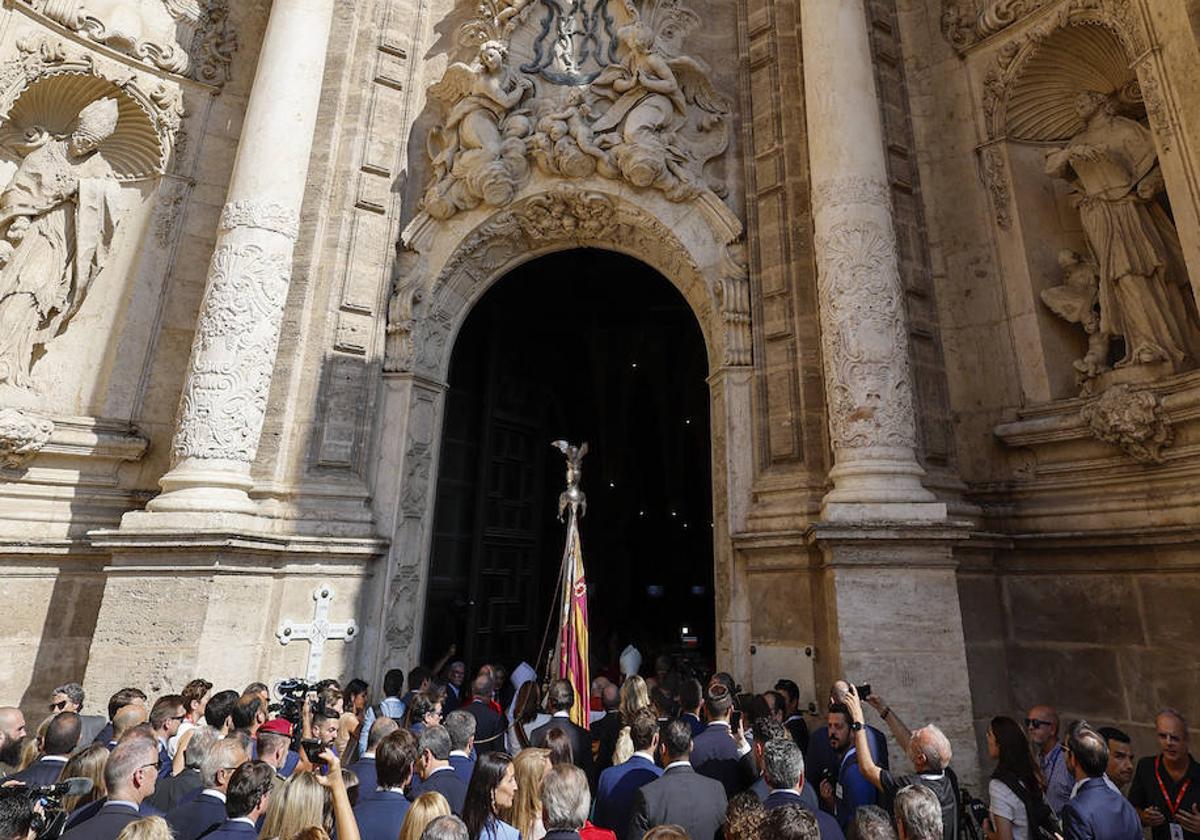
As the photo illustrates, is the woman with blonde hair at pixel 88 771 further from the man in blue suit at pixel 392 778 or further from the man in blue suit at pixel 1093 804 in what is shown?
the man in blue suit at pixel 1093 804

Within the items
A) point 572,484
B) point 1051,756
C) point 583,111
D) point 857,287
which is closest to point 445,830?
point 1051,756

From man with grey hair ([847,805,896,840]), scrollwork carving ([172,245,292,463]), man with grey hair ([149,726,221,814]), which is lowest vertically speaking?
man with grey hair ([149,726,221,814])

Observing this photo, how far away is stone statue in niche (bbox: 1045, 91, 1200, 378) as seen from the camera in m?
6.46

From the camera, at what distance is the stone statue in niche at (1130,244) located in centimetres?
646

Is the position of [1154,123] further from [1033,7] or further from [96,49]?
[96,49]

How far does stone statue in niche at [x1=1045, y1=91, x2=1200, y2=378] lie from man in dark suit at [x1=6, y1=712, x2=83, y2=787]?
28.8 feet

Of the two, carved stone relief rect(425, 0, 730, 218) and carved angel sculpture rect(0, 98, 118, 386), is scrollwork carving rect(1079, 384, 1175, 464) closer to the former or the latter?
carved stone relief rect(425, 0, 730, 218)

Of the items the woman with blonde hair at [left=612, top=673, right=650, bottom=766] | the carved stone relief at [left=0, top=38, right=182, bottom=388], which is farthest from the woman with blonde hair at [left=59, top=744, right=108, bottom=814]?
the carved stone relief at [left=0, top=38, right=182, bottom=388]

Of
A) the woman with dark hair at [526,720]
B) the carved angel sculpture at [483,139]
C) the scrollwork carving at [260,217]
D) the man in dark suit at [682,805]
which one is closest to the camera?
the man in dark suit at [682,805]

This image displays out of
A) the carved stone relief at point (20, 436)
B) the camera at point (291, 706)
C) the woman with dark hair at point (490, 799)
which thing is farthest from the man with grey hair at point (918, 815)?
the carved stone relief at point (20, 436)

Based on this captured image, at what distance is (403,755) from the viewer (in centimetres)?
302

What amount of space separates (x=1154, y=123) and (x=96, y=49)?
1190 centimetres

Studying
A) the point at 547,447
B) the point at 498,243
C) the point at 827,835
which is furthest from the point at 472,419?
the point at 827,835

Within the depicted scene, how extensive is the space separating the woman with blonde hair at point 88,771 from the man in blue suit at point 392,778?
1330 millimetres
